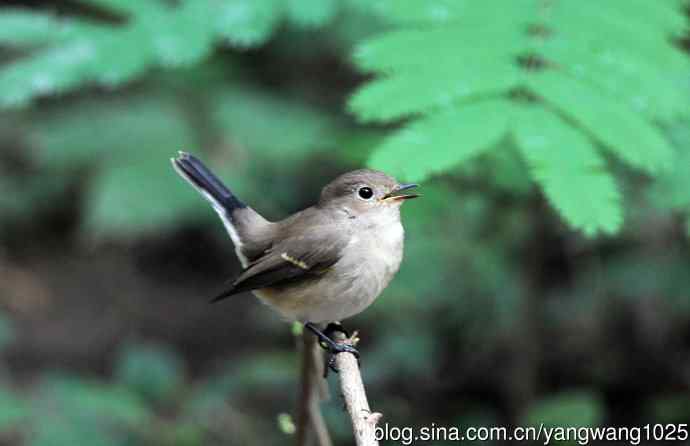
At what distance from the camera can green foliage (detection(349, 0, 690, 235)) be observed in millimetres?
3240

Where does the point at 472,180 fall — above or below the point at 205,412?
above

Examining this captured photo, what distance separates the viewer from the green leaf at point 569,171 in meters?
3.08

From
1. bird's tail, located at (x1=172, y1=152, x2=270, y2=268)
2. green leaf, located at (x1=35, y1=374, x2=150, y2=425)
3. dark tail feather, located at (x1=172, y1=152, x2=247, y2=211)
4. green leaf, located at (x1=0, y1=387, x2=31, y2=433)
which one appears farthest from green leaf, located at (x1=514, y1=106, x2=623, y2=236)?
green leaf, located at (x1=0, y1=387, x2=31, y2=433)

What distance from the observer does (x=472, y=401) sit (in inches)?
224

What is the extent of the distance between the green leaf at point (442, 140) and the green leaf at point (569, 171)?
0.31 feet

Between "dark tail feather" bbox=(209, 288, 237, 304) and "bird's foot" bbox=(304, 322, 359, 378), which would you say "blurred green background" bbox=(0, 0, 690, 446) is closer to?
"bird's foot" bbox=(304, 322, 359, 378)

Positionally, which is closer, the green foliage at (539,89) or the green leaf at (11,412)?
the green foliage at (539,89)

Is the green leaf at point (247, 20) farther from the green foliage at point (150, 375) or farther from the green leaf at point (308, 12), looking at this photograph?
the green foliage at point (150, 375)

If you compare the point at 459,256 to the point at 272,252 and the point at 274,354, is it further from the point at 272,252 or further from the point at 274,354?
the point at 272,252

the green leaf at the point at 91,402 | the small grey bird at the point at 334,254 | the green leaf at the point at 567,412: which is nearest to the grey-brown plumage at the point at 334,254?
the small grey bird at the point at 334,254

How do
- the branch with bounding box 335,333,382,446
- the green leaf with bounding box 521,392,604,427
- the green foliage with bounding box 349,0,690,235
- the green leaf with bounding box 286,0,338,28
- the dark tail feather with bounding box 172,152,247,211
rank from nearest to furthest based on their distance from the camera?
the branch with bounding box 335,333,382,446 < the green foliage with bounding box 349,0,690,235 < the dark tail feather with bounding box 172,152,247,211 < the green leaf with bounding box 286,0,338,28 < the green leaf with bounding box 521,392,604,427

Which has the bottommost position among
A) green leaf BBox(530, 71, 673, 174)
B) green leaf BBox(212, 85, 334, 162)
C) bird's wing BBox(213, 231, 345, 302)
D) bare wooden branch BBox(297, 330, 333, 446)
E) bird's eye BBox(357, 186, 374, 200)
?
bare wooden branch BBox(297, 330, 333, 446)

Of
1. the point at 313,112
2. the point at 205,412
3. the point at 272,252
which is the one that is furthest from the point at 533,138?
the point at 313,112

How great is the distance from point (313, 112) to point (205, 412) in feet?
8.55
